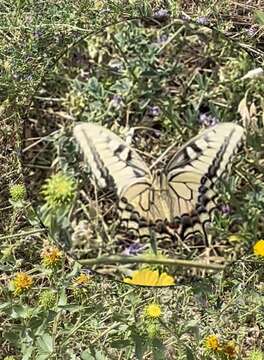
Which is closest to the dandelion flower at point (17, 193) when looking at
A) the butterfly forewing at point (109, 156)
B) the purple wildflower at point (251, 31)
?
the butterfly forewing at point (109, 156)

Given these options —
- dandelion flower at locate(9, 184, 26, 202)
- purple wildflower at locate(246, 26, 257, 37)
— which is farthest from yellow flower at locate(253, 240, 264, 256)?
purple wildflower at locate(246, 26, 257, 37)

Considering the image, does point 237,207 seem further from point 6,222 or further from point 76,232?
point 6,222

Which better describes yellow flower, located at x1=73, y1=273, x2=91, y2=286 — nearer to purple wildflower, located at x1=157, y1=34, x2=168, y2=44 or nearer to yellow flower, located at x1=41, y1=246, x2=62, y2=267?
yellow flower, located at x1=41, y1=246, x2=62, y2=267

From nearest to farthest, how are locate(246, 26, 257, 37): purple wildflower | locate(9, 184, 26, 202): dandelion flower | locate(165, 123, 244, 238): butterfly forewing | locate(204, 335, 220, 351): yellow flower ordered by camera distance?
1. locate(165, 123, 244, 238): butterfly forewing
2. locate(204, 335, 220, 351): yellow flower
3. locate(9, 184, 26, 202): dandelion flower
4. locate(246, 26, 257, 37): purple wildflower

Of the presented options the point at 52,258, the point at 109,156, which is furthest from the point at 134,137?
the point at 52,258

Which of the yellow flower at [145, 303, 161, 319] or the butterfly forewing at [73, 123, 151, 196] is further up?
the butterfly forewing at [73, 123, 151, 196]

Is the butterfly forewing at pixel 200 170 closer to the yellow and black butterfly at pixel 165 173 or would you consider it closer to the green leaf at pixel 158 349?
the yellow and black butterfly at pixel 165 173

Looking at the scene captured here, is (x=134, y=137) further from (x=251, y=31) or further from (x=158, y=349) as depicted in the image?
(x=251, y=31)
